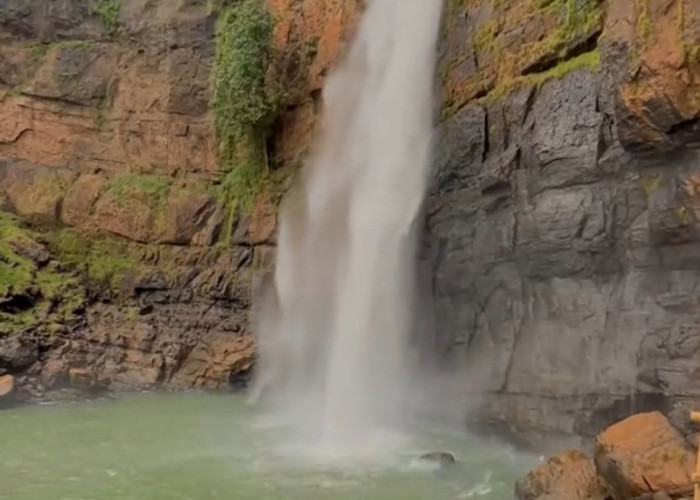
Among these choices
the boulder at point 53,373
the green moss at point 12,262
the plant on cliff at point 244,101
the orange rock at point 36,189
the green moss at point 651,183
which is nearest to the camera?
the green moss at point 651,183

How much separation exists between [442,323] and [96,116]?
1335cm

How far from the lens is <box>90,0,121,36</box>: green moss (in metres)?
24.4

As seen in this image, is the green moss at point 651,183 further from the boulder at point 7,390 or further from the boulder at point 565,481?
the boulder at point 7,390

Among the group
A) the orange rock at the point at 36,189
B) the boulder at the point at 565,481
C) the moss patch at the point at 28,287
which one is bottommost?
the boulder at the point at 565,481

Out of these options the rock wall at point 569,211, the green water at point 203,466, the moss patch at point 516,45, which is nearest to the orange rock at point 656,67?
the rock wall at point 569,211

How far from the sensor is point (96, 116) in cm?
2342

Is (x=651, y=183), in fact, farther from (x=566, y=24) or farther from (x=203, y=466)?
(x=203, y=466)

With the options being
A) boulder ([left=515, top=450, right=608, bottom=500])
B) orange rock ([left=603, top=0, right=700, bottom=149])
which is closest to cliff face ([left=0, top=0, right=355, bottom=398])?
boulder ([left=515, top=450, right=608, bottom=500])

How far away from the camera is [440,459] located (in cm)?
1112

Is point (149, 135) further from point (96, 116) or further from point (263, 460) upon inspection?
point (263, 460)

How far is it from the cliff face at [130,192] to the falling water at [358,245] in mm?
1089

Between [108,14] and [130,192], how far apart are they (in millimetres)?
6175

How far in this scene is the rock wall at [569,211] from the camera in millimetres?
9695

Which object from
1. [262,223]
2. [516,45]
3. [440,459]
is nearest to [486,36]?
[516,45]
